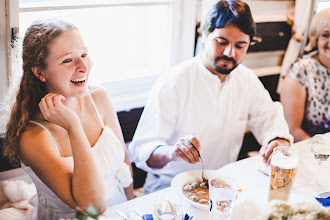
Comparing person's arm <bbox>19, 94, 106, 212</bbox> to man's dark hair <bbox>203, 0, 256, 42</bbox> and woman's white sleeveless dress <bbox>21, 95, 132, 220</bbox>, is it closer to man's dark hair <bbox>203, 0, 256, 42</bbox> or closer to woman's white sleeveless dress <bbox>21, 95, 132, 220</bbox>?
woman's white sleeveless dress <bbox>21, 95, 132, 220</bbox>

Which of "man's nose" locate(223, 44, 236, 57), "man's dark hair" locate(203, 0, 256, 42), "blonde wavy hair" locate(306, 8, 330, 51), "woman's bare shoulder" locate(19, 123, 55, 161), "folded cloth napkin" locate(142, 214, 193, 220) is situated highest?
"man's dark hair" locate(203, 0, 256, 42)

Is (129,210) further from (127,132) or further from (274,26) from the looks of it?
(274,26)

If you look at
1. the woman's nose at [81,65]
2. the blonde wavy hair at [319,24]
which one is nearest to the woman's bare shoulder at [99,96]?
the woman's nose at [81,65]

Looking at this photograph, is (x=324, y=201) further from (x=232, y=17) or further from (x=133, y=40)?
(x=133, y=40)

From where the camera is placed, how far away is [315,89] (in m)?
2.67

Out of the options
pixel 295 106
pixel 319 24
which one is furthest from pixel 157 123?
pixel 319 24

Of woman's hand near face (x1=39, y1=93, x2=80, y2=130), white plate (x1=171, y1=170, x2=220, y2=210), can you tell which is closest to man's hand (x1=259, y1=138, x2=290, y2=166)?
white plate (x1=171, y1=170, x2=220, y2=210)

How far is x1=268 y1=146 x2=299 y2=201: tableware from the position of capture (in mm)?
1507

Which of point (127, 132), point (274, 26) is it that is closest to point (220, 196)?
point (127, 132)

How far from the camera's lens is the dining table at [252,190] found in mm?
1465

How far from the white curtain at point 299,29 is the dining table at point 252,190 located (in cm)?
126

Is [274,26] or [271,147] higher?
[274,26]

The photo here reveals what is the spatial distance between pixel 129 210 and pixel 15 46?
0.84m

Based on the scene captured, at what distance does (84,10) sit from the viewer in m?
2.21
